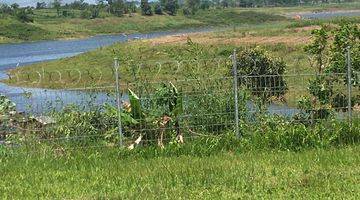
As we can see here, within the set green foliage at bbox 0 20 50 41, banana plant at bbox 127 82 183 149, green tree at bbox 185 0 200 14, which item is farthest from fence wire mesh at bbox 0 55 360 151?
green tree at bbox 185 0 200 14

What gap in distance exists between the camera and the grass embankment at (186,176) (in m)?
7.17

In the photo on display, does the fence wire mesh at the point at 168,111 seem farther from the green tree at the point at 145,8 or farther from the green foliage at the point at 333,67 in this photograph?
the green tree at the point at 145,8

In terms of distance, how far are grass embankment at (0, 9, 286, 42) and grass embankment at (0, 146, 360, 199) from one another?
301 ft

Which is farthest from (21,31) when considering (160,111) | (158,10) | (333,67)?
(160,111)

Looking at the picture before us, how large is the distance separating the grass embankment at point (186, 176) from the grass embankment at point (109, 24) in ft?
301

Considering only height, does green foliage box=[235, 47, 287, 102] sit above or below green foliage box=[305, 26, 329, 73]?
below

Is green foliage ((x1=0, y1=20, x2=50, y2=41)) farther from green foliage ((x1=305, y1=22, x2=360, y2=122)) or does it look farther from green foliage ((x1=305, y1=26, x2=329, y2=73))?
green foliage ((x1=305, y1=22, x2=360, y2=122))

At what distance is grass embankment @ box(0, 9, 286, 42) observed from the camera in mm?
103312

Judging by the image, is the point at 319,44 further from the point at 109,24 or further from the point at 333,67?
the point at 109,24

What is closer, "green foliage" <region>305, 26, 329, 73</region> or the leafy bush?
"green foliage" <region>305, 26, 329, 73</region>

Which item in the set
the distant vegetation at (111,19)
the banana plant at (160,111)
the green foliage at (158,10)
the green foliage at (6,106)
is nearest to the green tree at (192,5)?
the distant vegetation at (111,19)

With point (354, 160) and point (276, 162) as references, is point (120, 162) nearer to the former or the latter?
point (276, 162)

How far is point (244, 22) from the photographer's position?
13312 centimetres

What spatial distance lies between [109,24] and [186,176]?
11875 cm
